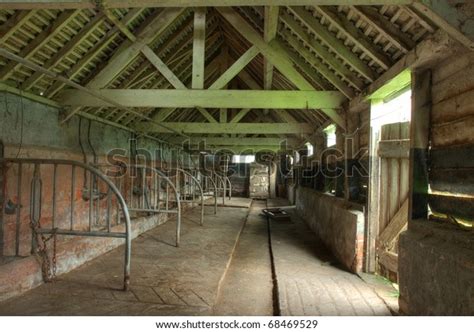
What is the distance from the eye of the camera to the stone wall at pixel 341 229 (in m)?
4.69

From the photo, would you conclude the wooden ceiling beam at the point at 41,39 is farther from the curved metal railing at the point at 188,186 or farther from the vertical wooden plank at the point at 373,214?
the vertical wooden plank at the point at 373,214

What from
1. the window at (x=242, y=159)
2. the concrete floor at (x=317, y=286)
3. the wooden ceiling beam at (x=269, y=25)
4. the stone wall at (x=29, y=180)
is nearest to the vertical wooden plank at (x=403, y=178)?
the concrete floor at (x=317, y=286)

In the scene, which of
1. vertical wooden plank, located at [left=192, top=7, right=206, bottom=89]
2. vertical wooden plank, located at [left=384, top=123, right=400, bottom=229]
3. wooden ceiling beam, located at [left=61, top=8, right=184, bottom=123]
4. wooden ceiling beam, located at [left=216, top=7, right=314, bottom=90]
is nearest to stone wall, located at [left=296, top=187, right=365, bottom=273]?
vertical wooden plank, located at [left=384, top=123, right=400, bottom=229]

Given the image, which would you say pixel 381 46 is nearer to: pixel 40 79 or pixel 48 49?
pixel 48 49

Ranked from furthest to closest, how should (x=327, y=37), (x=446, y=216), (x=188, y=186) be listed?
1. (x=188, y=186)
2. (x=327, y=37)
3. (x=446, y=216)

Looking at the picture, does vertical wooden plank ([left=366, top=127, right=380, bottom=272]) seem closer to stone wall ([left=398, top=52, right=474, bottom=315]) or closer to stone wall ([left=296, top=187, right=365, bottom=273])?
stone wall ([left=296, top=187, right=365, bottom=273])

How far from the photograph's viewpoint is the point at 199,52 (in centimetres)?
513

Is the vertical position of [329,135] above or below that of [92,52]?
below

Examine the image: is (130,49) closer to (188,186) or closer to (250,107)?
(250,107)

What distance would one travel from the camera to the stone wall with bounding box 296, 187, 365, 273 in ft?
15.4

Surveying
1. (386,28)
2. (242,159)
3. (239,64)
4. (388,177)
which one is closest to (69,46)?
(239,64)

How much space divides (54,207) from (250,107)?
3.19 metres

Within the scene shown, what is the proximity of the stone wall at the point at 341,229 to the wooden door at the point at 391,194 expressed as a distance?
0.27 meters

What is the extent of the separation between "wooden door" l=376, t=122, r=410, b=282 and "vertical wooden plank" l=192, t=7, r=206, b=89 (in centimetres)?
279
